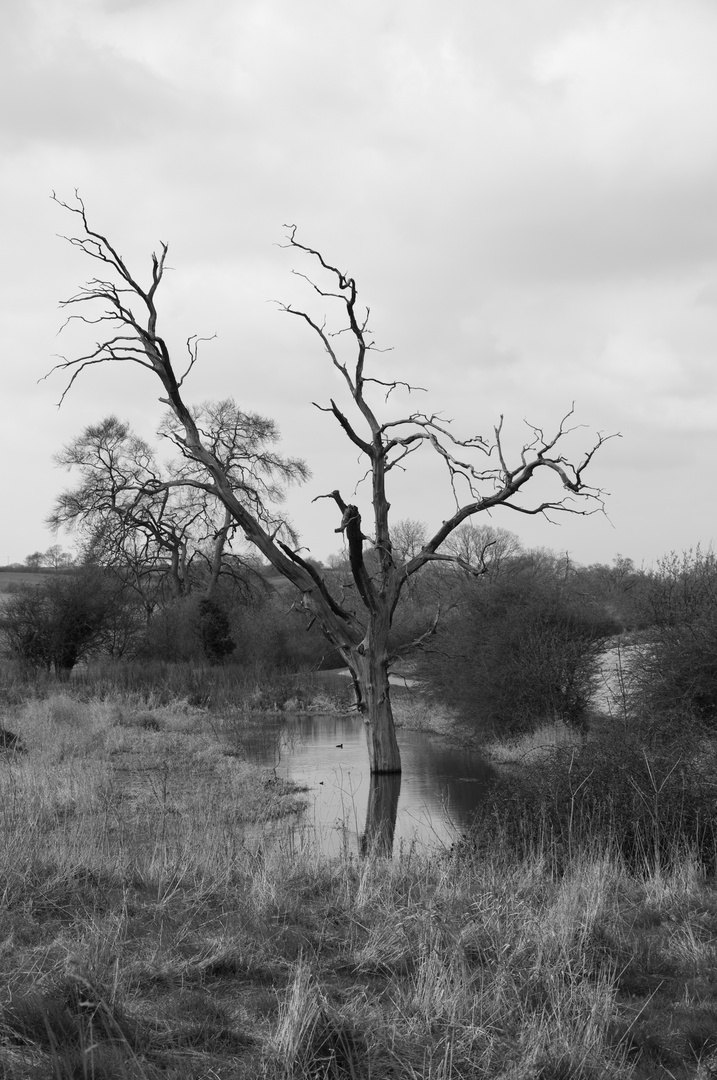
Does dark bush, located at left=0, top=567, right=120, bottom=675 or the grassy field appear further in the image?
dark bush, located at left=0, top=567, right=120, bottom=675

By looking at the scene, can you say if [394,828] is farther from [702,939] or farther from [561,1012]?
[561,1012]

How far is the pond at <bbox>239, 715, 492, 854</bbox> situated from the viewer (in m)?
11.5

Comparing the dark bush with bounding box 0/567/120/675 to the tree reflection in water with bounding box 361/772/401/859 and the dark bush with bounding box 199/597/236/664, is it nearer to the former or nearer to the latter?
the dark bush with bounding box 199/597/236/664

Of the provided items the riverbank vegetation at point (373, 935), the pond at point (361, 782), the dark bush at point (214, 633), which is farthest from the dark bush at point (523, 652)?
the dark bush at point (214, 633)

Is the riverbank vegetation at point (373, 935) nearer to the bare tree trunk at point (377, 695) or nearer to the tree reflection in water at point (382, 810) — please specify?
the tree reflection in water at point (382, 810)

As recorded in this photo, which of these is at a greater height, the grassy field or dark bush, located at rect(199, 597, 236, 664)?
dark bush, located at rect(199, 597, 236, 664)

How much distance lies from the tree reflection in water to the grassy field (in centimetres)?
164

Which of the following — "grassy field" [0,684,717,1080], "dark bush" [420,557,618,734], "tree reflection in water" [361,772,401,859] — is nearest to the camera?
"grassy field" [0,684,717,1080]

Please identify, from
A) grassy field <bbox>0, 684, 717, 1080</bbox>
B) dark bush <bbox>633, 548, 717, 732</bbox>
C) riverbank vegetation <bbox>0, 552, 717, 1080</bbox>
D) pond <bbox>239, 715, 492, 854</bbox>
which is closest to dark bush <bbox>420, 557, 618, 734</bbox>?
pond <bbox>239, 715, 492, 854</bbox>

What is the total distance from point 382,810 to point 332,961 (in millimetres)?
8364

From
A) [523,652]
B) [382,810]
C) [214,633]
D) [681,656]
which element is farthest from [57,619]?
[681,656]

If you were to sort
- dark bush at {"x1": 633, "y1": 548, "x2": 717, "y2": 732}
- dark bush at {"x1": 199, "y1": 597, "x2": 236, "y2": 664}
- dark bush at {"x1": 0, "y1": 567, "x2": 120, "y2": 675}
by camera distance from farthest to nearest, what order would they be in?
dark bush at {"x1": 199, "y1": 597, "x2": 236, "y2": 664}, dark bush at {"x1": 0, "y1": 567, "x2": 120, "y2": 675}, dark bush at {"x1": 633, "y1": 548, "x2": 717, "y2": 732}

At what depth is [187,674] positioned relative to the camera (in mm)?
30859

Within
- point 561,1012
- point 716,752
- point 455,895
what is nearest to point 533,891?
point 455,895
